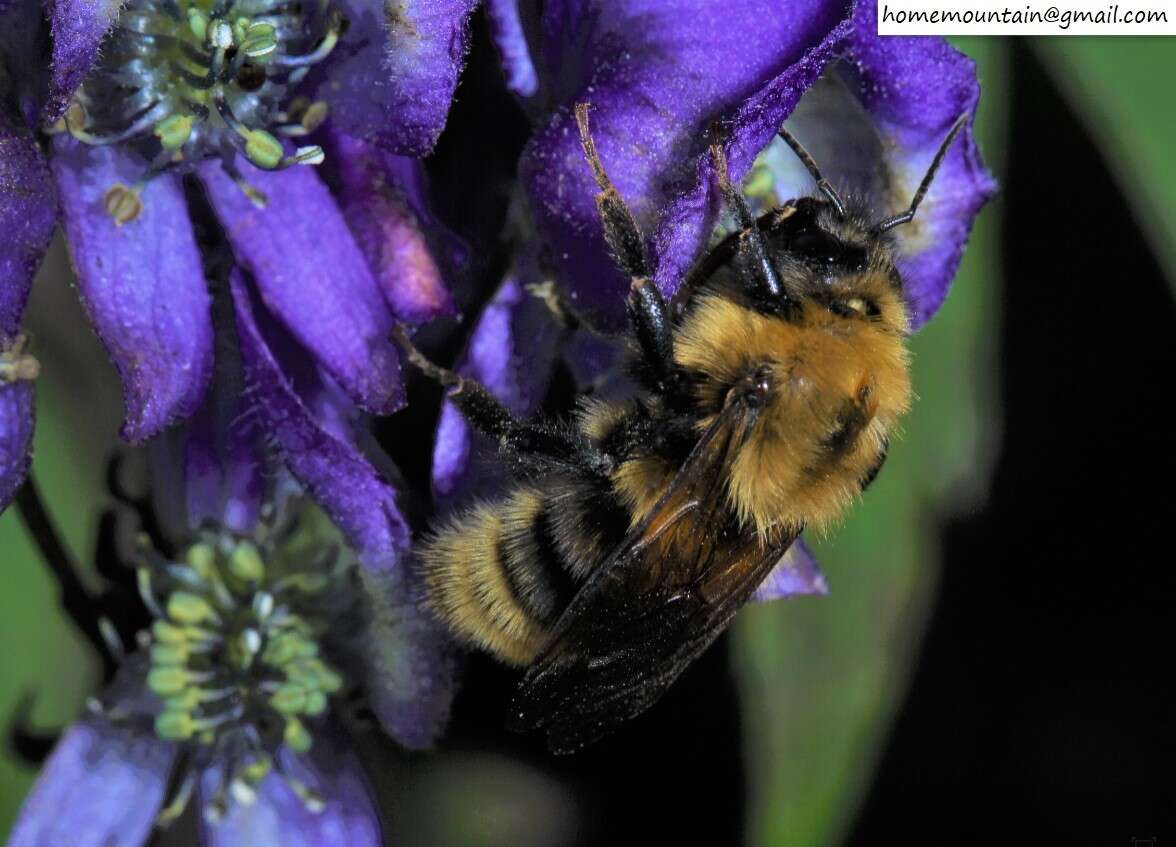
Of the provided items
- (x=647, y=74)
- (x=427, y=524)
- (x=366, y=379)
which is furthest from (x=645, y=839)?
(x=647, y=74)

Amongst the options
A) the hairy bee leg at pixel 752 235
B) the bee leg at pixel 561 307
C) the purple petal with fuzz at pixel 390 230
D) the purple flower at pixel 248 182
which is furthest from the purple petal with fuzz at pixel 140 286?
the hairy bee leg at pixel 752 235

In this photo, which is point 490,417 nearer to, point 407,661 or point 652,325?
point 652,325

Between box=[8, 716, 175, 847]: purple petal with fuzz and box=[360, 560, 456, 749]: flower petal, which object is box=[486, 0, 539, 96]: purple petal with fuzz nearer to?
box=[360, 560, 456, 749]: flower petal

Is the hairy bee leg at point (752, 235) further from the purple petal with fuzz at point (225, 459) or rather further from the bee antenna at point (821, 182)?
the purple petal with fuzz at point (225, 459)

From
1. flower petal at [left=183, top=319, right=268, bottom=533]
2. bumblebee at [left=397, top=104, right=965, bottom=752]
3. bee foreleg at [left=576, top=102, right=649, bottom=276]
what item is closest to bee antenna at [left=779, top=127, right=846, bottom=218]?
bumblebee at [left=397, top=104, right=965, bottom=752]

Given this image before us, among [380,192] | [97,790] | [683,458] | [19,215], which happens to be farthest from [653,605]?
[97,790]

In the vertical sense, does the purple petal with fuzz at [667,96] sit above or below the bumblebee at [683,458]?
above

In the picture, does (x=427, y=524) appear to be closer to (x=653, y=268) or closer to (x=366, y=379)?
(x=366, y=379)
